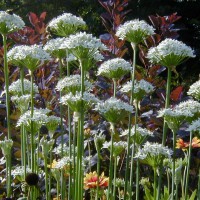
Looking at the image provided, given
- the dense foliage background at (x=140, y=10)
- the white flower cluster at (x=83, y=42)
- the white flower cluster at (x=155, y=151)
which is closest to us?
the white flower cluster at (x=83, y=42)

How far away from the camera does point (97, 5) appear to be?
1057cm

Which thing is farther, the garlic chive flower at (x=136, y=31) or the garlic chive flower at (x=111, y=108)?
the garlic chive flower at (x=136, y=31)

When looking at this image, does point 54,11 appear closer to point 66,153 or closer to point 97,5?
point 97,5

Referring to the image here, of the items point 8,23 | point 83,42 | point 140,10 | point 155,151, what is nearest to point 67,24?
point 8,23

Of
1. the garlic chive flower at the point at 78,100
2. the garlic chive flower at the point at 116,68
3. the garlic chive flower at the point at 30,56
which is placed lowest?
the garlic chive flower at the point at 78,100

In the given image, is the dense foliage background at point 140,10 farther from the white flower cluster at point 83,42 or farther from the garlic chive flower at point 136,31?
the white flower cluster at point 83,42

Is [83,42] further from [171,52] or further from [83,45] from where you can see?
[171,52]

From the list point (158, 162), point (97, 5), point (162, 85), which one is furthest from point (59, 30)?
point (97, 5)

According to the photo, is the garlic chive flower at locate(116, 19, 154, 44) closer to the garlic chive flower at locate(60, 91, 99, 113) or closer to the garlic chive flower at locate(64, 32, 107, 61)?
the garlic chive flower at locate(64, 32, 107, 61)

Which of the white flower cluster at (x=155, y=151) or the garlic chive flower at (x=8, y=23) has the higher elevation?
the garlic chive flower at (x=8, y=23)

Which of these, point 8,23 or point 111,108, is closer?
point 111,108

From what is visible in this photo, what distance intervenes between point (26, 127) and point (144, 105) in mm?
1545

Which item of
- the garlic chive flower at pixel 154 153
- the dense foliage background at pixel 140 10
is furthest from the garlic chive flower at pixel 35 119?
the dense foliage background at pixel 140 10

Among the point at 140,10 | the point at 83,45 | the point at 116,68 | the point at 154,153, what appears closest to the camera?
the point at 83,45
